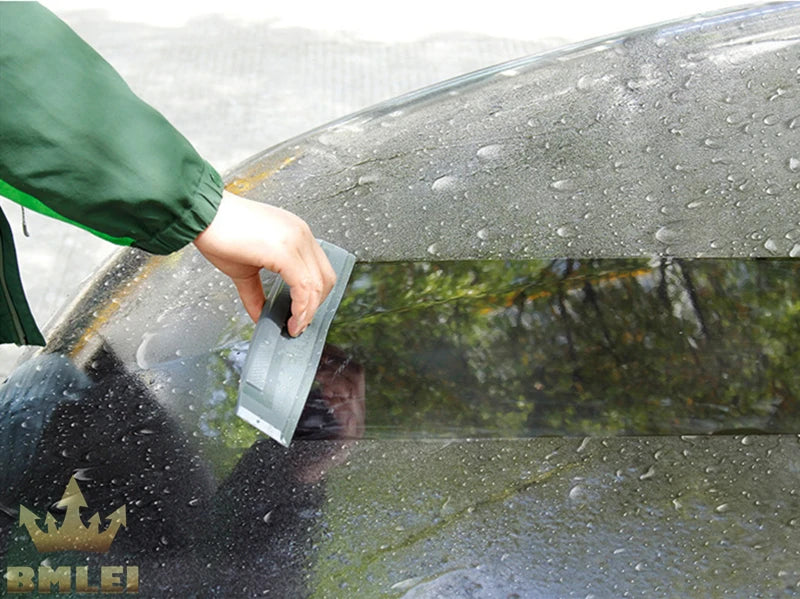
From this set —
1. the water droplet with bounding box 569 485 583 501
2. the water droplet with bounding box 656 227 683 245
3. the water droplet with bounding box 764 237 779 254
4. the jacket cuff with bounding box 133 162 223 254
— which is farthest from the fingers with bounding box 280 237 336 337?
the water droplet with bounding box 764 237 779 254

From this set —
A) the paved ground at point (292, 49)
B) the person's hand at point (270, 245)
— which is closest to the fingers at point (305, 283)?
the person's hand at point (270, 245)

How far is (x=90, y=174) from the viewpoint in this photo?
1050mm

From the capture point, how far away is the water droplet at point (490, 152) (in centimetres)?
181

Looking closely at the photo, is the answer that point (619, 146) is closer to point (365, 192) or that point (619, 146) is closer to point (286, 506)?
point (365, 192)

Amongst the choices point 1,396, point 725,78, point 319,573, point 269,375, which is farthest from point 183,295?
point 725,78

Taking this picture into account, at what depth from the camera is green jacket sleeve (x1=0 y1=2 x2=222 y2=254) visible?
3.37 feet

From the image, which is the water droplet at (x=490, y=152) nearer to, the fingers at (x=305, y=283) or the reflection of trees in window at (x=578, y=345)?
the reflection of trees in window at (x=578, y=345)

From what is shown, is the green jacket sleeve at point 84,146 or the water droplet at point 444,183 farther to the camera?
the water droplet at point 444,183

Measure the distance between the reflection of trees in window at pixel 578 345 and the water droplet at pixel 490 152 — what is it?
0.34 meters

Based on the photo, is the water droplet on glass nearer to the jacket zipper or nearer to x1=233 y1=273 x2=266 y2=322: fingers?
x1=233 y1=273 x2=266 y2=322: fingers

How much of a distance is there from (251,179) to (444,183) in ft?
1.48

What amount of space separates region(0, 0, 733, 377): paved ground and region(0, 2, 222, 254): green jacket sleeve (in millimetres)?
2582

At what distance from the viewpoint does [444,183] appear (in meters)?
1.76

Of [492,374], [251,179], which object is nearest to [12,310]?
[251,179]
